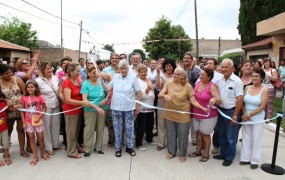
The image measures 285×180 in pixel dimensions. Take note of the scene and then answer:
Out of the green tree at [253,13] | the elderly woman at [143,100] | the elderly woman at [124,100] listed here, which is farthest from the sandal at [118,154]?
the green tree at [253,13]

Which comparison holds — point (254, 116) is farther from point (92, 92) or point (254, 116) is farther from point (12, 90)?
point (12, 90)

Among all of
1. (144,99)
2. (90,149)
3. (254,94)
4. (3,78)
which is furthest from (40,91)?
(254,94)

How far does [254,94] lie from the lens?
14.2 ft

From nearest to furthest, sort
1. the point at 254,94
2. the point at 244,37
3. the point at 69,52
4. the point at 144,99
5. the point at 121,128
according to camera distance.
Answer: the point at 254,94 → the point at 121,128 → the point at 144,99 → the point at 244,37 → the point at 69,52

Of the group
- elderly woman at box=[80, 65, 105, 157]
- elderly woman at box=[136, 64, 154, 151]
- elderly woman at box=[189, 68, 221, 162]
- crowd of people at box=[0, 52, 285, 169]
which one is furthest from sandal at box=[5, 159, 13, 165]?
elderly woman at box=[189, 68, 221, 162]

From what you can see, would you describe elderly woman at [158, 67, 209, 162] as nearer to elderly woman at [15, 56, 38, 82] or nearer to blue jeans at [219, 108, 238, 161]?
blue jeans at [219, 108, 238, 161]

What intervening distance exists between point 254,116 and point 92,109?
2873 millimetres

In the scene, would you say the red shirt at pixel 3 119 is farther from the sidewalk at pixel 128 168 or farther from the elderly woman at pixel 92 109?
the elderly woman at pixel 92 109

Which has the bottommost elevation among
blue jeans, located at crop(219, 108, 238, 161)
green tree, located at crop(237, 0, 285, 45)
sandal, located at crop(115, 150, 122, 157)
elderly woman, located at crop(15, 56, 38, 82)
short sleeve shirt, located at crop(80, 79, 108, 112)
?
sandal, located at crop(115, 150, 122, 157)

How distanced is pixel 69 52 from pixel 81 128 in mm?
40105

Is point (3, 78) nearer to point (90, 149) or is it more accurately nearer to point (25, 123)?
point (25, 123)

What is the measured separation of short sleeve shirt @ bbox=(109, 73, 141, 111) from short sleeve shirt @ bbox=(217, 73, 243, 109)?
153 centimetres

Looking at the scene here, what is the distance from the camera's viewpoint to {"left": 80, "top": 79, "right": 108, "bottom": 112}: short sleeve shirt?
468cm

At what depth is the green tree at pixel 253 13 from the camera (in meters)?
20.9
